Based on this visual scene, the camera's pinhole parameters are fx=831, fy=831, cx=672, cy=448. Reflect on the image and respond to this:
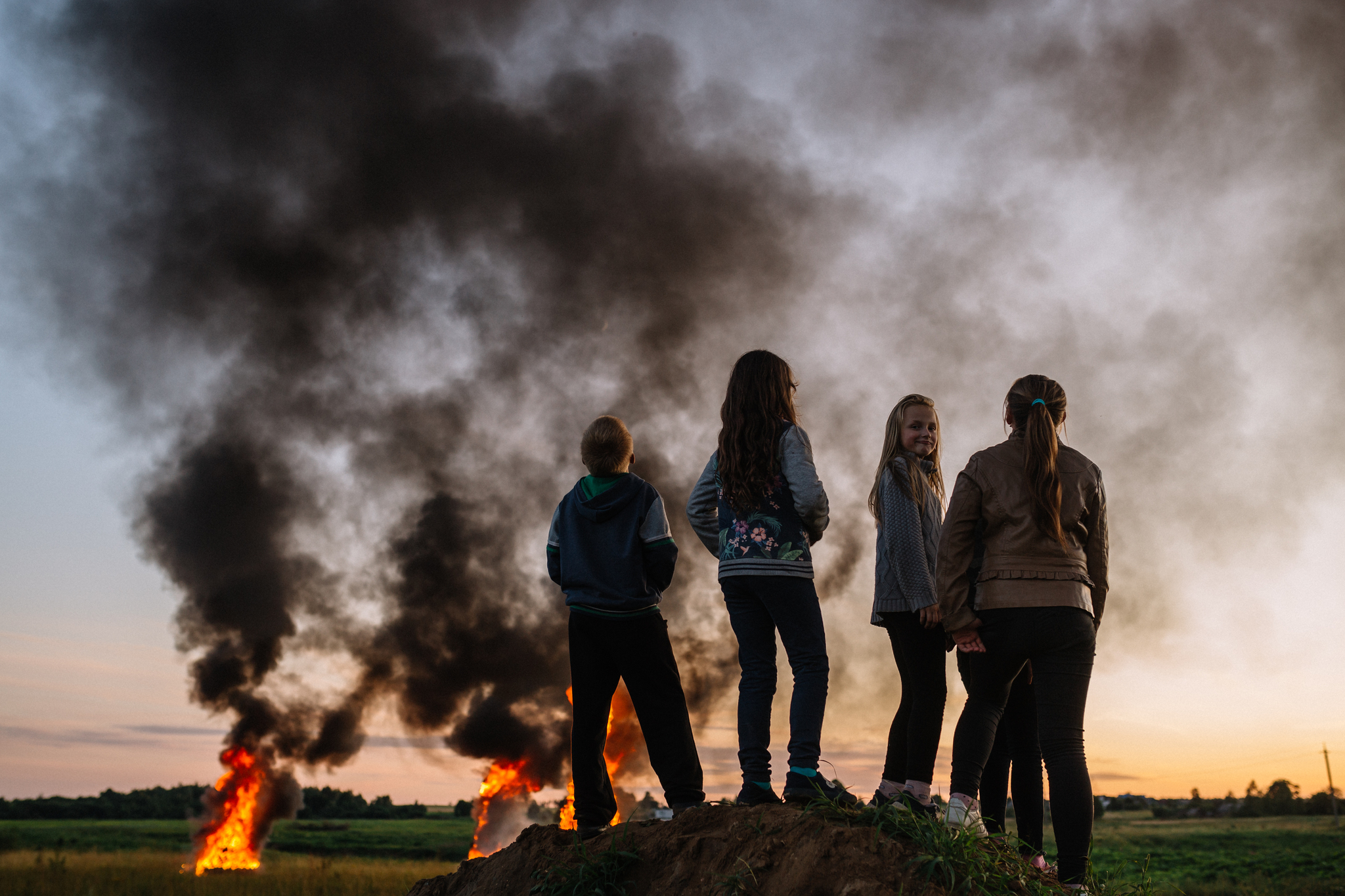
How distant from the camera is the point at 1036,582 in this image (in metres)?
4.43

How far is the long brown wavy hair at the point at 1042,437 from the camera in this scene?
4.51m

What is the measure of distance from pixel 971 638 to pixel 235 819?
4479 centimetres

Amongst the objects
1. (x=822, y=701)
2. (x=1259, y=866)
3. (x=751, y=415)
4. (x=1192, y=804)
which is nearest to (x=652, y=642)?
(x=822, y=701)

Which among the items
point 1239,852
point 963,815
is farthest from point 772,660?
point 1239,852

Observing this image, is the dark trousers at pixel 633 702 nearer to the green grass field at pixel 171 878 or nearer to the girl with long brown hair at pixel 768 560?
the girl with long brown hair at pixel 768 560

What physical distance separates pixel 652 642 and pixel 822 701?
121 centimetres

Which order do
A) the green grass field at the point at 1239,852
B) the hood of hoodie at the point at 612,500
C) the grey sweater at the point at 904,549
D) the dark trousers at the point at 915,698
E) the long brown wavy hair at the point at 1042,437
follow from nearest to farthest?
the long brown wavy hair at the point at 1042,437 → the dark trousers at the point at 915,698 → the grey sweater at the point at 904,549 → the hood of hoodie at the point at 612,500 → the green grass field at the point at 1239,852

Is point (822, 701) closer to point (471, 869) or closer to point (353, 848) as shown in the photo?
point (471, 869)

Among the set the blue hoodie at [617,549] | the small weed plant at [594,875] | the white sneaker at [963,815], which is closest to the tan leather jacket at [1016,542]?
the white sneaker at [963,815]

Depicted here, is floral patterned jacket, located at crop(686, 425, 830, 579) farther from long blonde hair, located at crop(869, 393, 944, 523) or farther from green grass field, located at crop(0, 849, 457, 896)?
green grass field, located at crop(0, 849, 457, 896)

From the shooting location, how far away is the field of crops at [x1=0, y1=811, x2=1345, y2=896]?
1121 inches

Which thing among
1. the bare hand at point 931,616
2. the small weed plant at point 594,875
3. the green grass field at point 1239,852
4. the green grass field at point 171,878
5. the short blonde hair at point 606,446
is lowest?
the green grass field at point 1239,852

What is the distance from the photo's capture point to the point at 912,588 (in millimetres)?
4867

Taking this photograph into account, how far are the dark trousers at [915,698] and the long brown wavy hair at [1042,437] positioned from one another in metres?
0.90
